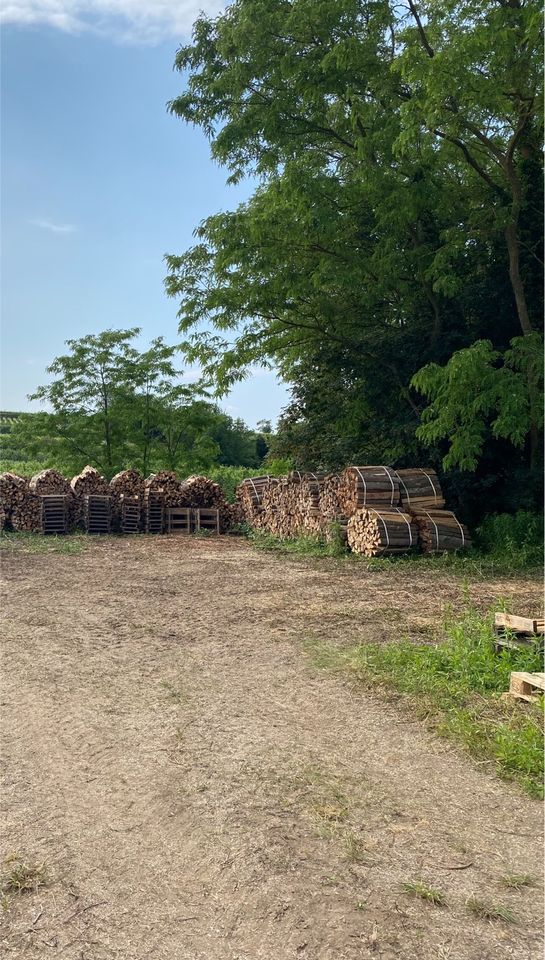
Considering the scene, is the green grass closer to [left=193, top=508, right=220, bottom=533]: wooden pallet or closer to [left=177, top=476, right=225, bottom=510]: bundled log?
[left=193, top=508, right=220, bottom=533]: wooden pallet

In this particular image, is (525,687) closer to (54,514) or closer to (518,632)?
(518,632)

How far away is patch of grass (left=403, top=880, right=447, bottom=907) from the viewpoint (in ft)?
8.84

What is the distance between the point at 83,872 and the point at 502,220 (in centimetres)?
1217

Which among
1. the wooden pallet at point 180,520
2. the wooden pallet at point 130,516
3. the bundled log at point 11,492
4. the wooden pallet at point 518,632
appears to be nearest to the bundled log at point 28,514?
the bundled log at point 11,492

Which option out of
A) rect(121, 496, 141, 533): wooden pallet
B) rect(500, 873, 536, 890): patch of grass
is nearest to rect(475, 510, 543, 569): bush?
rect(121, 496, 141, 533): wooden pallet

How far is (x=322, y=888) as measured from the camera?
2773 mm

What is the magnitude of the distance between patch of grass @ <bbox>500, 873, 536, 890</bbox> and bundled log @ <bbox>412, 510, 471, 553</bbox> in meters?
9.01

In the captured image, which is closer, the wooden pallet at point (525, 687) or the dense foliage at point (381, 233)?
the wooden pallet at point (525, 687)

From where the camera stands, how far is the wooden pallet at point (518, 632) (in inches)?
205

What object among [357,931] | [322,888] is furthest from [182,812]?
[357,931]

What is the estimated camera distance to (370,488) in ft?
39.9

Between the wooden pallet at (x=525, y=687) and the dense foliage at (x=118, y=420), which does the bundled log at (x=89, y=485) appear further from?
the wooden pallet at (x=525, y=687)

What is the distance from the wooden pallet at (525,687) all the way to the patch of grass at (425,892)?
200cm

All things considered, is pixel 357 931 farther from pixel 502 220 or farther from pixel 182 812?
pixel 502 220
